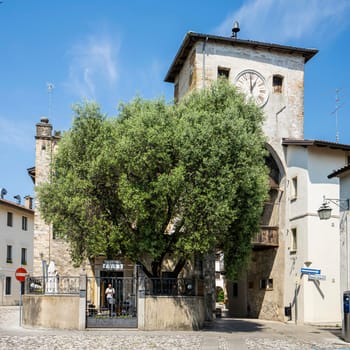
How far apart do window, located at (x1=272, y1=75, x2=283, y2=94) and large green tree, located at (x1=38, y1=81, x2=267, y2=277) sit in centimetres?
975

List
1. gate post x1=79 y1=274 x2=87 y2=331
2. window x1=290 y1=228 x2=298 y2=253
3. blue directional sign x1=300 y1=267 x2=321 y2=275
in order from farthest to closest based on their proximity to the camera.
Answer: window x1=290 y1=228 x2=298 y2=253 → blue directional sign x1=300 y1=267 x2=321 y2=275 → gate post x1=79 y1=274 x2=87 y2=331

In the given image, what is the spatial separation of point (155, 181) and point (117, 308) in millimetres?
5309

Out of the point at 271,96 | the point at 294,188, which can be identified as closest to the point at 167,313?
the point at 294,188

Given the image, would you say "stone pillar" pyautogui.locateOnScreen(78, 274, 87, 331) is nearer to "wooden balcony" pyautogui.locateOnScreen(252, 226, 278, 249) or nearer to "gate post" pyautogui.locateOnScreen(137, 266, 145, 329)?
"gate post" pyautogui.locateOnScreen(137, 266, 145, 329)

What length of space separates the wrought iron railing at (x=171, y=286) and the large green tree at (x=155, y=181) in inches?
34.1

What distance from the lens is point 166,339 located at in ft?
57.1

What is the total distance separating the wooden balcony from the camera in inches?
1150

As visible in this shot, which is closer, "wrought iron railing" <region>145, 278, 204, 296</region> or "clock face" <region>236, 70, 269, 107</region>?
"wrought iron railing" <region>145, 278, 204, 296</region>

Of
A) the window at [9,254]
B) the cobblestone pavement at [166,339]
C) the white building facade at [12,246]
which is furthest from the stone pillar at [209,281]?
the window at [9,254]

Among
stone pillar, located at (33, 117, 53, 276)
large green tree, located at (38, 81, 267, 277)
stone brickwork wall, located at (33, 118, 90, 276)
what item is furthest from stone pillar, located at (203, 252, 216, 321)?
stone pillar, located at (33, 117, 53, 276)

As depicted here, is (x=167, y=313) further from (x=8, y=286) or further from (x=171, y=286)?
(x=8, y=286)

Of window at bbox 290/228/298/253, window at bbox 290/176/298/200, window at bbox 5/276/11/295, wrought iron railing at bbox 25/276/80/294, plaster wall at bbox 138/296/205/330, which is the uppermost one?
window at bbox 290/176/298/200

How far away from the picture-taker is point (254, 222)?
21953mm

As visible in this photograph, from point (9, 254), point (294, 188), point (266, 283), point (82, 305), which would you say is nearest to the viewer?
point (82, 305)
